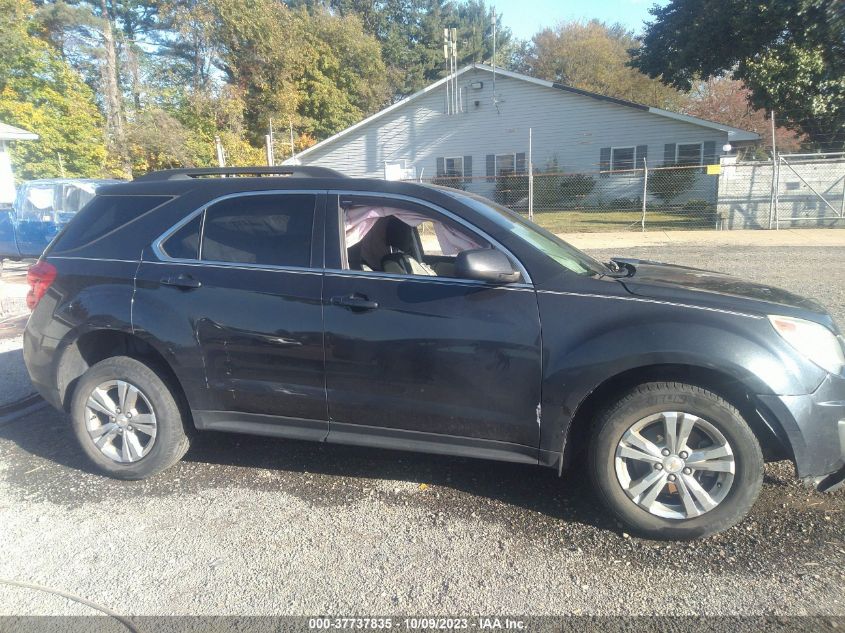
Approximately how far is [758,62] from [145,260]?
25230 millimetres

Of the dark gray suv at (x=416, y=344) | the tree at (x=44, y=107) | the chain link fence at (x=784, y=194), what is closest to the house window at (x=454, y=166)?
the chain link fence at (x=784, y=194)

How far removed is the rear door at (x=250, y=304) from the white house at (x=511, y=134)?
23206 mm

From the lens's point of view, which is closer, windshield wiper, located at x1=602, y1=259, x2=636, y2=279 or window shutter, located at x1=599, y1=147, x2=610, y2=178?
windshield wiper, located at x1=602, y1=259, x2=636, y2=279

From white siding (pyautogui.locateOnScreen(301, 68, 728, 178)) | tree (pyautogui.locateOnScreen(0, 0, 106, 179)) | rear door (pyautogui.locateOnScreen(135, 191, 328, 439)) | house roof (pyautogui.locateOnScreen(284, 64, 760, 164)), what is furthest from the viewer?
white siding (pyautogui.locateOnScreen(301, 68, 728, 178))

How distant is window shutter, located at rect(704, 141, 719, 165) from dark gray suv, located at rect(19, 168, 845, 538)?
23.7 metres

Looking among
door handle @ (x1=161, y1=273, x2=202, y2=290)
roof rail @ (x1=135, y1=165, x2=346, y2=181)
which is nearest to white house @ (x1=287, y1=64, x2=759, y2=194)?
roof rail @ (x1=135, y1=165, x2=346, y2=181)

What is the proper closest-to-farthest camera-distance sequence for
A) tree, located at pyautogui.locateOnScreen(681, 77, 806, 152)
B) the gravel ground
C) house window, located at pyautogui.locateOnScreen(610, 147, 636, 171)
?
1. the gravel ground
2. house window, located at pyautogui.locateOnScreen(610, 147, 636, 171)
3. tree, located at pyautogui.locateOnScreen(681, 77, 806, 152)

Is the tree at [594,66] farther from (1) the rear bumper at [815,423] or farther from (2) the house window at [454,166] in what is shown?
(1) the rear bumper at [815,423]

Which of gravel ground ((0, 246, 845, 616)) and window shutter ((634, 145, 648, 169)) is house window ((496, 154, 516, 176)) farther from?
gravel ground ((0, 246, 845, 616))

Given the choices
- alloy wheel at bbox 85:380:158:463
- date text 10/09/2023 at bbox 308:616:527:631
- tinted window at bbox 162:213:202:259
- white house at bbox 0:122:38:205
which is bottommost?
date text 10/09/2023 at bbox 308:616:527:631

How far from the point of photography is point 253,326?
346 cm

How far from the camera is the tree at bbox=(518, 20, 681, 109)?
43.8m

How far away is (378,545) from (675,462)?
154 centimetres

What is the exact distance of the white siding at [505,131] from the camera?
25422mm
